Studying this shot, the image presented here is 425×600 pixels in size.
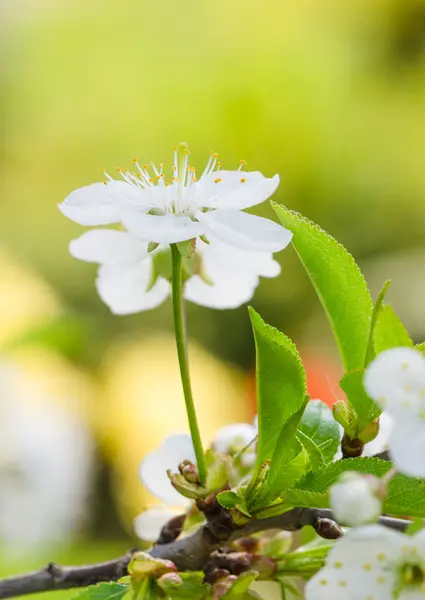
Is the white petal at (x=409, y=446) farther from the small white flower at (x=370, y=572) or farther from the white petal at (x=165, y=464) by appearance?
the white petal at (x=165, y=464)

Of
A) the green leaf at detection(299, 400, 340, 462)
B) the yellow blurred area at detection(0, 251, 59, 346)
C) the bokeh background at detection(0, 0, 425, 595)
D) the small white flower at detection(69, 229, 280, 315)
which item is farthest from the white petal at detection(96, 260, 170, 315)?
the bokeh background at detection(0, 0, 425, 595)

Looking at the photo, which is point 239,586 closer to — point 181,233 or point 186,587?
point 186,587

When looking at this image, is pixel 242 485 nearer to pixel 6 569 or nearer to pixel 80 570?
pixel 80 570

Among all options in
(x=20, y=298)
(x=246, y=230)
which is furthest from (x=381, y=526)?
(x=20, y=298)

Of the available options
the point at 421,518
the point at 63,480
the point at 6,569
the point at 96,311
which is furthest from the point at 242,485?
the point at 96,311

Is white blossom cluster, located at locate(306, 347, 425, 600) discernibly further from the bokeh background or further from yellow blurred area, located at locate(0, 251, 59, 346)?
the bokeh background

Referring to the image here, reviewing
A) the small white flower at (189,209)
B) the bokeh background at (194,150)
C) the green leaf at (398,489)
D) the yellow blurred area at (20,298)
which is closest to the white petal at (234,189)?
the small white flower at (189,209)
